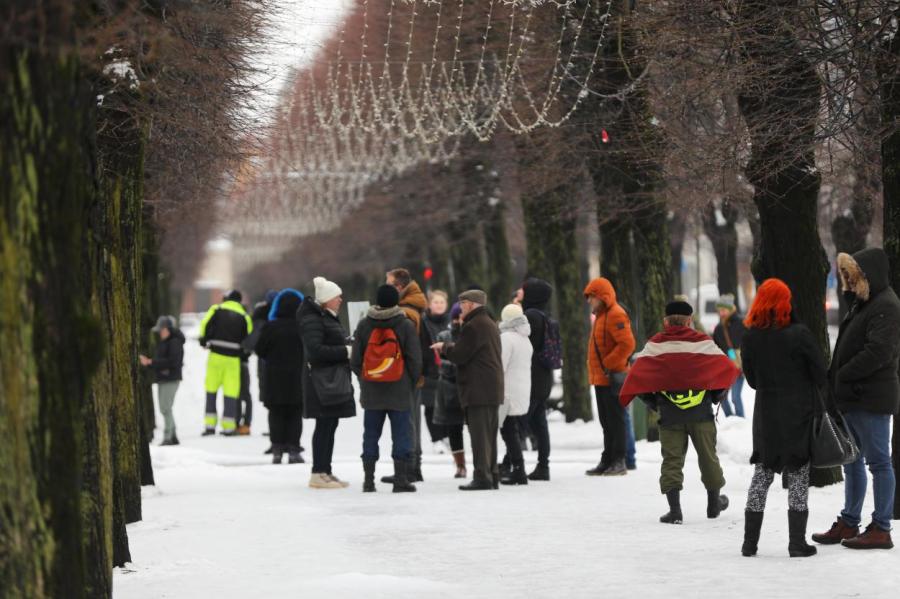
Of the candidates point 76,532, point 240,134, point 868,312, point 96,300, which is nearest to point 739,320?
point 240,134

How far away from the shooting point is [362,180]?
44.8 m

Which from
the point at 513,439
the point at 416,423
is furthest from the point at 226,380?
the point at 513,439

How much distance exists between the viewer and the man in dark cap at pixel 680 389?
12234 mm

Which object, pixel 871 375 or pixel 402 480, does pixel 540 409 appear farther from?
pixel 871 375

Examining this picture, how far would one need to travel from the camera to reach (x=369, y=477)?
15250 millimetres

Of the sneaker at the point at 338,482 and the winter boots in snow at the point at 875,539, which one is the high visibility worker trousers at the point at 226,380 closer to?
the sneaker at the point at 338,482

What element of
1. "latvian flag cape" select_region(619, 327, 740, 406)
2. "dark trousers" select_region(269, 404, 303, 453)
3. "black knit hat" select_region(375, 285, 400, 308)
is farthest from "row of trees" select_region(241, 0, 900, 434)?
"dark trousers" select_region(269, 404, 303, 453)

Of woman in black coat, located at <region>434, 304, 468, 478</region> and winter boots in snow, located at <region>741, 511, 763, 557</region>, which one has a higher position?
woman in black coat, located at <region>434, 304, 468, 478</region>

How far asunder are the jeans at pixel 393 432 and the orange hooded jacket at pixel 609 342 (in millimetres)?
1875

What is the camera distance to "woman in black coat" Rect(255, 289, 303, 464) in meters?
19.3

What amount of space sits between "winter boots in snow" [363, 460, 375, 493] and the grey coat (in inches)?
19.9

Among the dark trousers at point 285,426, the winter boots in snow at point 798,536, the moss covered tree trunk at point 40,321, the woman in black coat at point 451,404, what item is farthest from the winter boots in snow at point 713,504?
the dark trousers at point 285,426

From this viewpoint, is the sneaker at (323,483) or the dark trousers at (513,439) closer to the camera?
the sneaker at (323,483)

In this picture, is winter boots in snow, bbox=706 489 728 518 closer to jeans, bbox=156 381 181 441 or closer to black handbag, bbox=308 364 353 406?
black handbag, bbox=308 364 353 406
